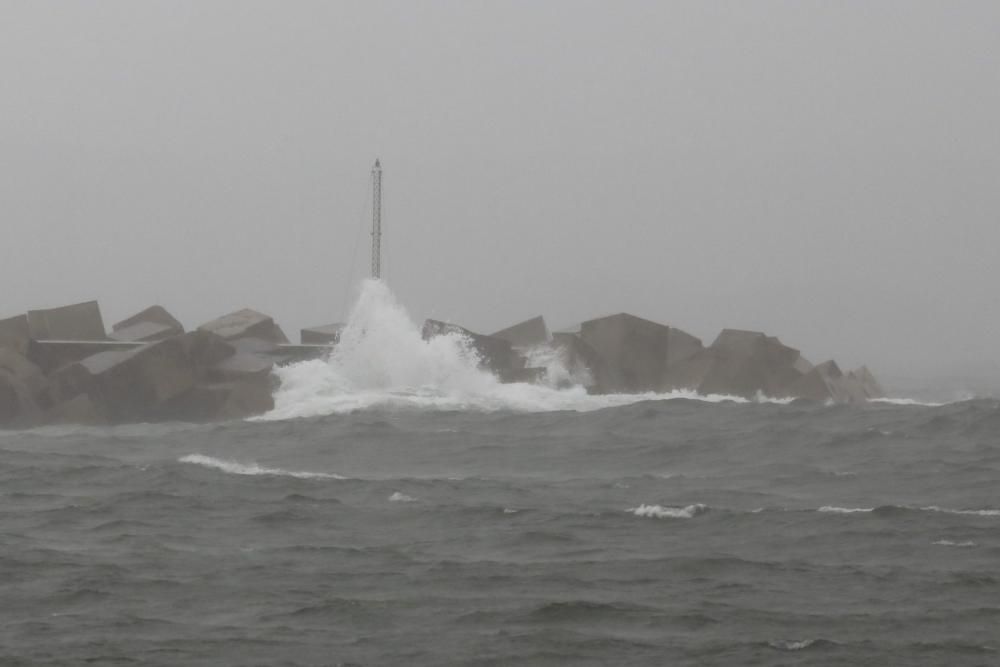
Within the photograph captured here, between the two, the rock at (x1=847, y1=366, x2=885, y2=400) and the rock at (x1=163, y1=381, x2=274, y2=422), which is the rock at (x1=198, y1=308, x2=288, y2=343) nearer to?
the rock at (x1=163, y1=381, x2=274, y2=422)

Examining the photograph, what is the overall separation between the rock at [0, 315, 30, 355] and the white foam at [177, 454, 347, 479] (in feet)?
53.1

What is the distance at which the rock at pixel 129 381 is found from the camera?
3875 centimetres

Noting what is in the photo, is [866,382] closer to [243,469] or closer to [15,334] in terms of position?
[15,334]

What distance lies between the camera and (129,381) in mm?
38906

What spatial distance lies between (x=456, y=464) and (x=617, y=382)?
2080 centimetres

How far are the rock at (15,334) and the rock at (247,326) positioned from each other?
6.67m

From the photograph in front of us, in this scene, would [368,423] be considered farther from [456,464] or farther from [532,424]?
[456,464]

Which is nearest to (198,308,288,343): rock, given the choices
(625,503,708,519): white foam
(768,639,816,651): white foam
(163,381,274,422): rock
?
(163,381,274,422): rock

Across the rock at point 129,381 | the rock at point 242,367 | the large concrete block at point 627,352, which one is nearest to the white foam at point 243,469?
the rock at point 129,381

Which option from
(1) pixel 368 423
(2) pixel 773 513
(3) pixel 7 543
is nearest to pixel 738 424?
(1) pixel 368 423

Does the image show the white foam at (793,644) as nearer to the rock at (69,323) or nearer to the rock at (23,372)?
the rock at (23,372)

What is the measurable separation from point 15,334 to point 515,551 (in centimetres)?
2906

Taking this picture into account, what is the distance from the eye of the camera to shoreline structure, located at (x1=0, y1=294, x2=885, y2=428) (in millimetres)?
38938

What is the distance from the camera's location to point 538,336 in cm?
4862
